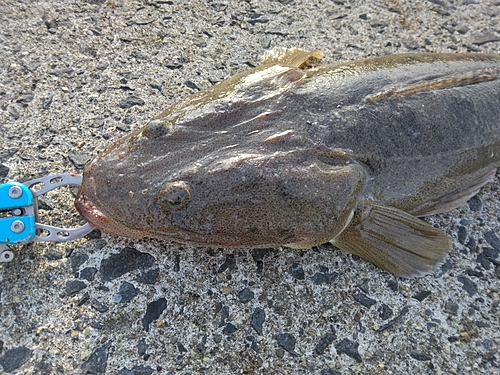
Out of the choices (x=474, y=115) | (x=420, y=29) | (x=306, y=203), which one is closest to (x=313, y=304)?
(x=306, y=203)

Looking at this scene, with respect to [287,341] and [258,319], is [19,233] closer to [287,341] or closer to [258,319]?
[258,319]

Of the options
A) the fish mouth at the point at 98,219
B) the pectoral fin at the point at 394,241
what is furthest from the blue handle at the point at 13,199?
the pectoral fin at the point at 394,241

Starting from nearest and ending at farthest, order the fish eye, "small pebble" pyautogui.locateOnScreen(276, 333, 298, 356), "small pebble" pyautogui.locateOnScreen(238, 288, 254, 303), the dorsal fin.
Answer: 1. the fish eye
2. "small pebble" pyautogui.locateOnScreen(276, 333, 298, 356)
3. "small pebble" pyautogui.locateOnScreen(238, 288, 254, 303)
4. the dorsal fin

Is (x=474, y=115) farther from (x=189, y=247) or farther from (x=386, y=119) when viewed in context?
(x=189, y=247)

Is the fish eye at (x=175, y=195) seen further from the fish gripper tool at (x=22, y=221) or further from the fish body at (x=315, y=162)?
the fish gripper tool at (x=22, y=221)

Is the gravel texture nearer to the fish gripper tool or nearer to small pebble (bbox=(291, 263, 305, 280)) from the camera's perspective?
small pebble (bbox=(291, 263, 305, 280))

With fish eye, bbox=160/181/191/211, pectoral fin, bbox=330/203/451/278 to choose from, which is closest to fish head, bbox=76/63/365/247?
fish eye, bbox=160/181/191/211

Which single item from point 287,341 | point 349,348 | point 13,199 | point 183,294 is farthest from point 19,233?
point 349,348
